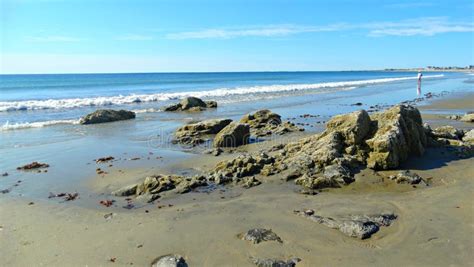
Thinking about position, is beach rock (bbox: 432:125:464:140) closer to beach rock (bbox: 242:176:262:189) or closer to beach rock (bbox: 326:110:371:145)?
beach rock (bbox: 326:110:371:145)

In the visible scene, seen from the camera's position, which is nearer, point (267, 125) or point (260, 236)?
point (260, 236)

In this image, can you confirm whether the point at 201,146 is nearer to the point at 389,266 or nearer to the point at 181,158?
the point at 181,158

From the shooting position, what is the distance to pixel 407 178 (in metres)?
9.16

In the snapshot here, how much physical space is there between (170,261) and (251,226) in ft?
5.77

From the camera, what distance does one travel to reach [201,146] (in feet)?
47.6

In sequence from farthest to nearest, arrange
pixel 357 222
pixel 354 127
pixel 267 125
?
pixel 267 125, pixel 354 127, pixel 357 222

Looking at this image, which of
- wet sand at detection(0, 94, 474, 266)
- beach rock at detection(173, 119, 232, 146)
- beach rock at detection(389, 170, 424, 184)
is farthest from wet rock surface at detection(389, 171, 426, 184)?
beach rock at detection(173, 119, 232, 146)

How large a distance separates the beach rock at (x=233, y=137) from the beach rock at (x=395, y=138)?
16.2ft

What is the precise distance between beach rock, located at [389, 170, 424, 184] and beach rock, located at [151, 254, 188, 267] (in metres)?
5.58

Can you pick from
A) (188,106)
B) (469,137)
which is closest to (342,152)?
(469,137)

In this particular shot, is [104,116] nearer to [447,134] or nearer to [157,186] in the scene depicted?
[157,186]

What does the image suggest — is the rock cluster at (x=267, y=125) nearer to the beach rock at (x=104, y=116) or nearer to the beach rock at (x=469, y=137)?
the beach rock at (x=469, y=137)

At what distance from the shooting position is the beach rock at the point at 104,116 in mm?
21969

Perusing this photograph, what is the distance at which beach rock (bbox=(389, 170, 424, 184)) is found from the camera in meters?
9.10
